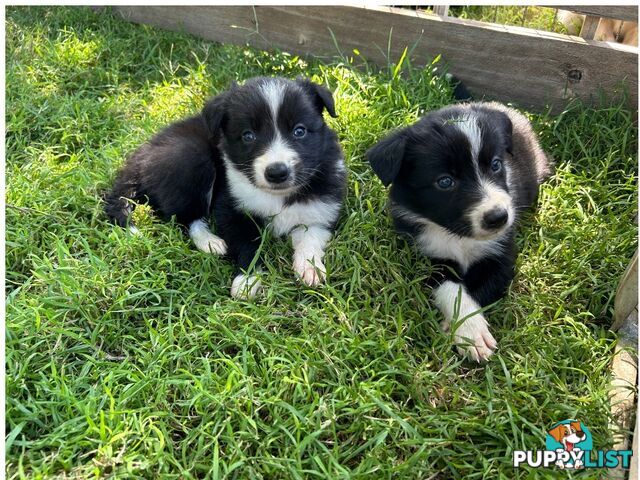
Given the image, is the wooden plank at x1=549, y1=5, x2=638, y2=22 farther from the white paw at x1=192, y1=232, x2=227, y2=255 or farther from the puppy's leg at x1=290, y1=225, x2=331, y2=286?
the white paw at x1=192, y1=232, x2=227, y2=255

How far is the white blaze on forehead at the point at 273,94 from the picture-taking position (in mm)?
3172

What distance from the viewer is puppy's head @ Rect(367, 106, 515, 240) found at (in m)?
2.83

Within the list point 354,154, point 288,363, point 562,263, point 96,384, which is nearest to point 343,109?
point 354,154

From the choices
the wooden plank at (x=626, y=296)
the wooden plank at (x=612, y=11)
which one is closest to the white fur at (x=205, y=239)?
the wooden plank at (x=626, y=296)

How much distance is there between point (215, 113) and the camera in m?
3.26

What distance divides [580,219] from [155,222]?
8.27ft

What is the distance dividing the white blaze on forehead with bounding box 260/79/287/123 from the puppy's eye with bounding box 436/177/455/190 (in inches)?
36.9

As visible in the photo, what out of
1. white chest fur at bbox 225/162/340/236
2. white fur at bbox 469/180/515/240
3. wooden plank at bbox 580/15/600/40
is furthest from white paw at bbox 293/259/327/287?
wooden plank at bbox 580/15/600/40

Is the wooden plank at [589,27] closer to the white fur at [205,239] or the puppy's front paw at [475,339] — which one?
the puppy's front paw at [475,339]

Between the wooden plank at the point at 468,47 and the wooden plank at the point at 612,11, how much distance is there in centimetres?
19

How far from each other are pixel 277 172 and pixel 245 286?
24.3 inches

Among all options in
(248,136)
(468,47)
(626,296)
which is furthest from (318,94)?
(626,296)

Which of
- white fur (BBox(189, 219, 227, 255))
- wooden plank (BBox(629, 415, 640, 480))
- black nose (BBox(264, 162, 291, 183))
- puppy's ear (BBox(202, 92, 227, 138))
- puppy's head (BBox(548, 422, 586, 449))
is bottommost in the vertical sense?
white fur (BBox(189, 219, 227, 255))

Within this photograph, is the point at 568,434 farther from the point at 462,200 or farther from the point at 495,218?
the point at 462,200
